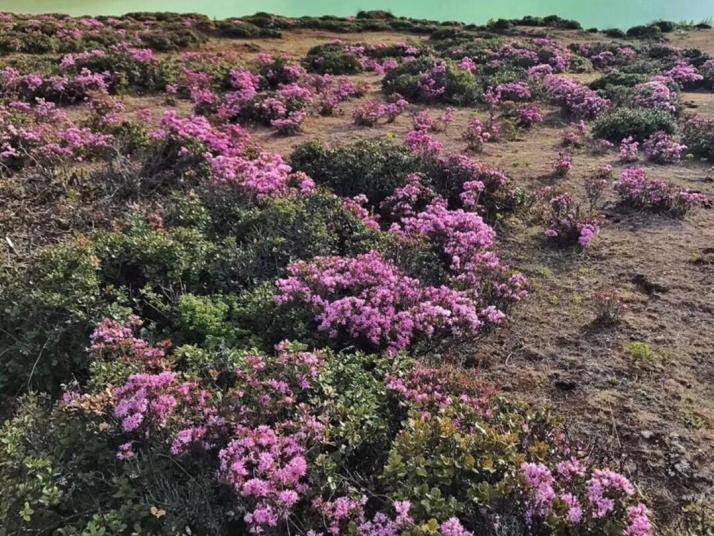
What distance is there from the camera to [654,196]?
341 inches

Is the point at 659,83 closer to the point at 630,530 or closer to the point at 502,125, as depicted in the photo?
the point at 502,125

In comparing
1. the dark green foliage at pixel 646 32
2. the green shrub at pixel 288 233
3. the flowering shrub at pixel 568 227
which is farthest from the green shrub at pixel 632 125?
the dark green foliage at pixel 646 32

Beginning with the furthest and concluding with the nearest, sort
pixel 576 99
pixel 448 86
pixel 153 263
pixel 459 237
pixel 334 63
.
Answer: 1. pixel 334 63
2. pixel 448 86
3. pixel 576 99
4. pixel 459 237
5. pixel 153 263

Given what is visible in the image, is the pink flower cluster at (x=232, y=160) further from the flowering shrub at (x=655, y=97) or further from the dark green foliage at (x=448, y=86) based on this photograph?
the flowering shrub at (x=655, y=97)

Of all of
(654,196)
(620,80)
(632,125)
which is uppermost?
(620,80)

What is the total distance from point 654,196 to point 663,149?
8.70 ft

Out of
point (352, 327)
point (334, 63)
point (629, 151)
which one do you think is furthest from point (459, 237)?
point (334, 63)

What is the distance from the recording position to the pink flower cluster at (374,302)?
18.4ft

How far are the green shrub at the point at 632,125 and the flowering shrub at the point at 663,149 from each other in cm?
55

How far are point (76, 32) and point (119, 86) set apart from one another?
720 centimetres

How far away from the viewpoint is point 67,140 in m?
9.55

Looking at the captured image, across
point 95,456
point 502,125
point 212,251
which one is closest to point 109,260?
point 212,251

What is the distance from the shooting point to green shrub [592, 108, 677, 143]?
38.9ft

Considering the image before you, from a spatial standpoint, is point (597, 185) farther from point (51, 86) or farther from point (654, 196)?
point (51, 86)
